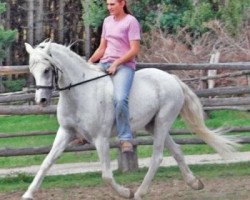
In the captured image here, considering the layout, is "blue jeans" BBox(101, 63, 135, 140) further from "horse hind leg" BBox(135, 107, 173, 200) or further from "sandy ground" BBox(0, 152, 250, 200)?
"sandy ground" BBox(0, 152, 250, 200)

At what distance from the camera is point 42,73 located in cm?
810

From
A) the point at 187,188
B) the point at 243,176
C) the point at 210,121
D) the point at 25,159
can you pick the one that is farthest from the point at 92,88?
the point at 210,121

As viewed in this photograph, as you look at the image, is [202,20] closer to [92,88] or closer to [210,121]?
[210,121]

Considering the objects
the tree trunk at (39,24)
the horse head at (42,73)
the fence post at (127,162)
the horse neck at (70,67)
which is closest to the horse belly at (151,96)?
the horse neck at (70,67)

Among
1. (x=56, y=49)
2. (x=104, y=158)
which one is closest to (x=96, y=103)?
(x=104, y=158)

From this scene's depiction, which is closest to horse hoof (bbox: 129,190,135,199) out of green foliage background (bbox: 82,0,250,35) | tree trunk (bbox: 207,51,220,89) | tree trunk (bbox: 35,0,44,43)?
tree trunk (bbox: 207,51,220,89)

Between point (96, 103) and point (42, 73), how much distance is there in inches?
28.1

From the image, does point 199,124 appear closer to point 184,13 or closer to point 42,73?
point 42,73

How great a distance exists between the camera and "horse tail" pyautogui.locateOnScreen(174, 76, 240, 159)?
31.1 ft

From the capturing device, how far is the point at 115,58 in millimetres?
8781

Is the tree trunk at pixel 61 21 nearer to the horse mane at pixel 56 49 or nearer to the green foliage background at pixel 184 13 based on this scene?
the green foliage background at pixel 184 13

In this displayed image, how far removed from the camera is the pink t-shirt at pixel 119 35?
868 centimetres

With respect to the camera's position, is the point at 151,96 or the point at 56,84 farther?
the point at 151,96

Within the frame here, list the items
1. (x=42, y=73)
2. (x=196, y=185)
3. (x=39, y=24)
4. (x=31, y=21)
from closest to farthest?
(x=42, y=73) < (x=196, y=185) < (x=31, y=21) < (x=39, y=24)
